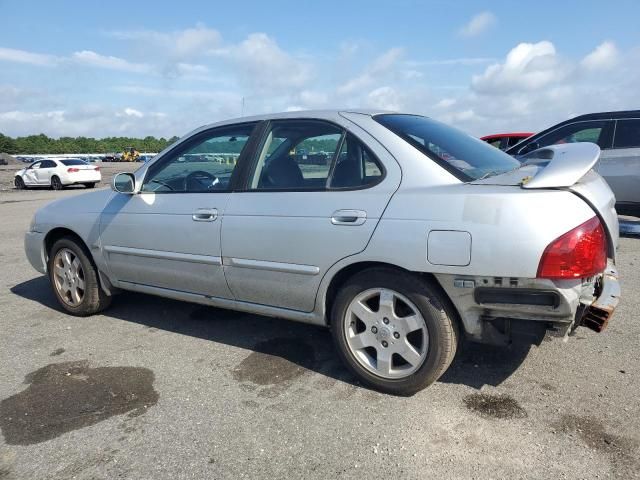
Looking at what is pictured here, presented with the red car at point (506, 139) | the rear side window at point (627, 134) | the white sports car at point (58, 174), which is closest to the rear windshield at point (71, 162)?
the white sports car at point (58, 174)

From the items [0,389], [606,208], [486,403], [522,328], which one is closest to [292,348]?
[486,403]

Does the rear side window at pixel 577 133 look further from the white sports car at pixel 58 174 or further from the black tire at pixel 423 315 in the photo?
the white sports car at pixel 58 174

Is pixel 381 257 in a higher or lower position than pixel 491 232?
lower

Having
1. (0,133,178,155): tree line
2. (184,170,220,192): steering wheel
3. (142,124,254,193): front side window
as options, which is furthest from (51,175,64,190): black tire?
(0,133,178,155): tree line

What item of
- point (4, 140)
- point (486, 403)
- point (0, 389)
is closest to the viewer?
point (486, 403)

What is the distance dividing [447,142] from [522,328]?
1.29 meters

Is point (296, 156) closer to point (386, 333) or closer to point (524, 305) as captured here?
point (386, 333)

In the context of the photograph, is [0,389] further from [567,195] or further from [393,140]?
[567,195]

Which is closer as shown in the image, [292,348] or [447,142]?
[447,142]

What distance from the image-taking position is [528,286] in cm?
252

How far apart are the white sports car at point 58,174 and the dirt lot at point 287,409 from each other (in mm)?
19993

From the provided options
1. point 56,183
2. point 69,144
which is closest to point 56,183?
point 56,183

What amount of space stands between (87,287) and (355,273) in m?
2.65

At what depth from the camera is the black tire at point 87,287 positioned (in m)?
4.41
